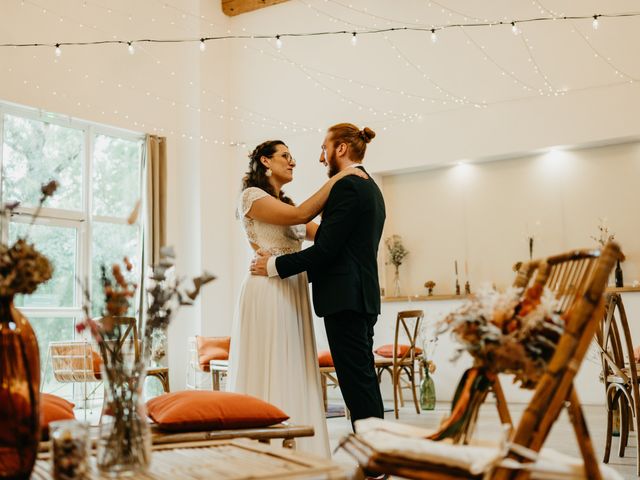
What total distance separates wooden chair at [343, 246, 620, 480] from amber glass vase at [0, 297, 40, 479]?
0.75m

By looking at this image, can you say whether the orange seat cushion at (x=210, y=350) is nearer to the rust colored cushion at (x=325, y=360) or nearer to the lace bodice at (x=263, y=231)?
the rust colored cushion at (x=325, y=360)

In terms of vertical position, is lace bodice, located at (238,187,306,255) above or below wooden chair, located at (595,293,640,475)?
above

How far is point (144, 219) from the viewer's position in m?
8.27

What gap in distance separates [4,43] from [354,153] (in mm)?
5135

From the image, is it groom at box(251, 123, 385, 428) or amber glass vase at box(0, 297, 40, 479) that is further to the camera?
groom at box(251, 123, 385, 428)

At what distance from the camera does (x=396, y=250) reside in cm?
795

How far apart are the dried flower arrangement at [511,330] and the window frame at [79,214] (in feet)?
20.3

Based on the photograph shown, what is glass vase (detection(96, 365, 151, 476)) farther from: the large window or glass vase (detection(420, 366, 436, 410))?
the large window

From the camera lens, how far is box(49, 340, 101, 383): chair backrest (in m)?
6.02

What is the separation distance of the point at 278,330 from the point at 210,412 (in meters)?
0.83

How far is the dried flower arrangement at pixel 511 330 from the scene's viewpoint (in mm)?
1580

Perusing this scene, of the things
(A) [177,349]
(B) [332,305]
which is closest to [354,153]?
(B) [332,305]

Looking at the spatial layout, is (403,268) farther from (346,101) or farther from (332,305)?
(332,305)

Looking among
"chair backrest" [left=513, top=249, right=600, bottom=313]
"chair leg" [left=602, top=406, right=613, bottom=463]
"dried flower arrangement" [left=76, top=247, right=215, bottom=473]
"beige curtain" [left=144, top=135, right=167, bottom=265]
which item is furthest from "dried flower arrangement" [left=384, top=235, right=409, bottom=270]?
"dried flower arrangement" [left=76, top=247, right=215, bottom=473]
